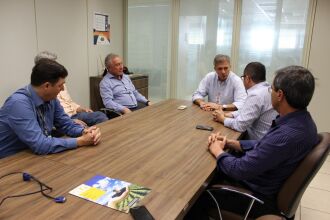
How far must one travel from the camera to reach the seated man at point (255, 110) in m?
2.30

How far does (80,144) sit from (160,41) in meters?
3.81

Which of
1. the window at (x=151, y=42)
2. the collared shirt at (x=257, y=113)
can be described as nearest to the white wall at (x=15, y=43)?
the window at (x=151, y=42)

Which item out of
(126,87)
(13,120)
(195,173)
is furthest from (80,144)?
(126,87)

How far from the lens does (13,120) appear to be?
1733mm

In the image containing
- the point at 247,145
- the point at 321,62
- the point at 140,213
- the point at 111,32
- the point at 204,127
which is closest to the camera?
the point at 140,213

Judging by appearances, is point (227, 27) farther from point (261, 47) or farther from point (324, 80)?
point (324, 80)

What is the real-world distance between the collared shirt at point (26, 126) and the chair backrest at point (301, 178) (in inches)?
52.0

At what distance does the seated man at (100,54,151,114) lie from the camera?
371cm

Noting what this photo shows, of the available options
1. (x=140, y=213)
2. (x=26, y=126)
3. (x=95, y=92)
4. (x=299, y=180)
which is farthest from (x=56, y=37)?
(x=299, y=180)

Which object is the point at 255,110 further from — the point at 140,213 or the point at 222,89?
the point at 140,213

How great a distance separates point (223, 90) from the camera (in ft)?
11.4

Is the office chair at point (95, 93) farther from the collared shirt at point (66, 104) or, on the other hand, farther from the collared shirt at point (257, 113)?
the collared shirt at point (257, 113)

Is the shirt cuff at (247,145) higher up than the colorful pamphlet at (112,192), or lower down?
lower down

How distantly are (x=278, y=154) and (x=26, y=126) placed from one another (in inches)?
58.9
